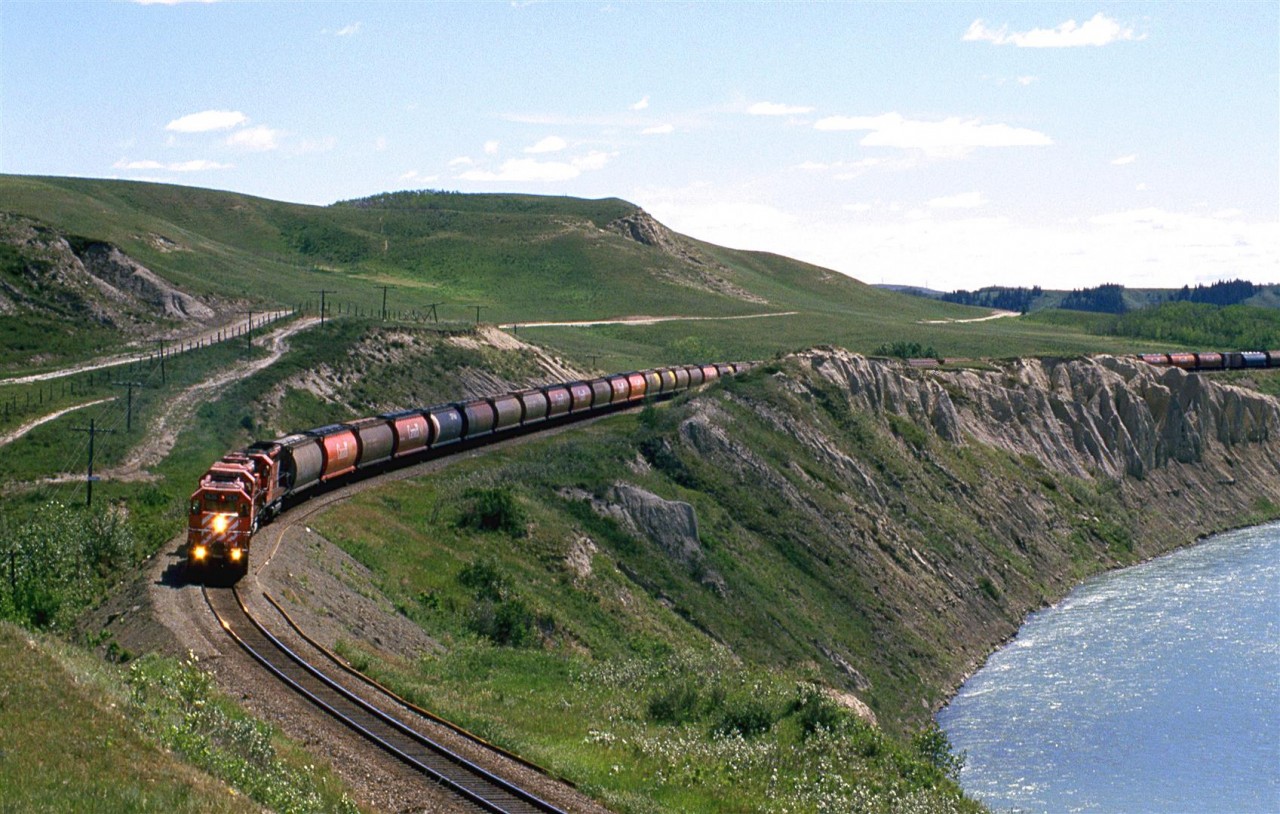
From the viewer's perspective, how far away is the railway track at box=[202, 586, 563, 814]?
22.6 m

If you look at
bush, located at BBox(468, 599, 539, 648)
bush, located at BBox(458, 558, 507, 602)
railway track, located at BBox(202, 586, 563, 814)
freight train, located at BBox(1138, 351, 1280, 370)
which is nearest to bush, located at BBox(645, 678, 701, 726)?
railway track, located at BBox(202, 586, 563, 814)

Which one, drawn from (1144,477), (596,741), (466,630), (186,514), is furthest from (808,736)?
(1144,477)

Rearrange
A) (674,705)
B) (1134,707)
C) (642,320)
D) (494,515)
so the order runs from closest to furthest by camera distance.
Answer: (674,705) → (494,515) → (1134,707) → (642,320)

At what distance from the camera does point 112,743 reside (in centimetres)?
1902

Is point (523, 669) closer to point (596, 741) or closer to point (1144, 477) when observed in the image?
point (596, 741)

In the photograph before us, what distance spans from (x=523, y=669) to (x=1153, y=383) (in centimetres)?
7947

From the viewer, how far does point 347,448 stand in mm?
51375

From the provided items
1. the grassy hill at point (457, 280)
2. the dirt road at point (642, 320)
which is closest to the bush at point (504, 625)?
the grassy hill at point (457, 280)

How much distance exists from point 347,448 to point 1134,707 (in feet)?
103

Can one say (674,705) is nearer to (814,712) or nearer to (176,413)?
(814,712)

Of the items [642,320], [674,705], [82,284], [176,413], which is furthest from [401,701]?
[642,320]

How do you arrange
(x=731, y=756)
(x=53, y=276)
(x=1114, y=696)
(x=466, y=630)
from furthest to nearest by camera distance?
1. (x=53, y=276)
2. (x=1114, y=696)
3. (x=466, y=630)
4. (x=731, y=756)

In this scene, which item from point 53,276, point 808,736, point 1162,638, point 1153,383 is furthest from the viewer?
point 1153,383

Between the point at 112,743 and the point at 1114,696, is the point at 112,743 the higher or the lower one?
the higher one
